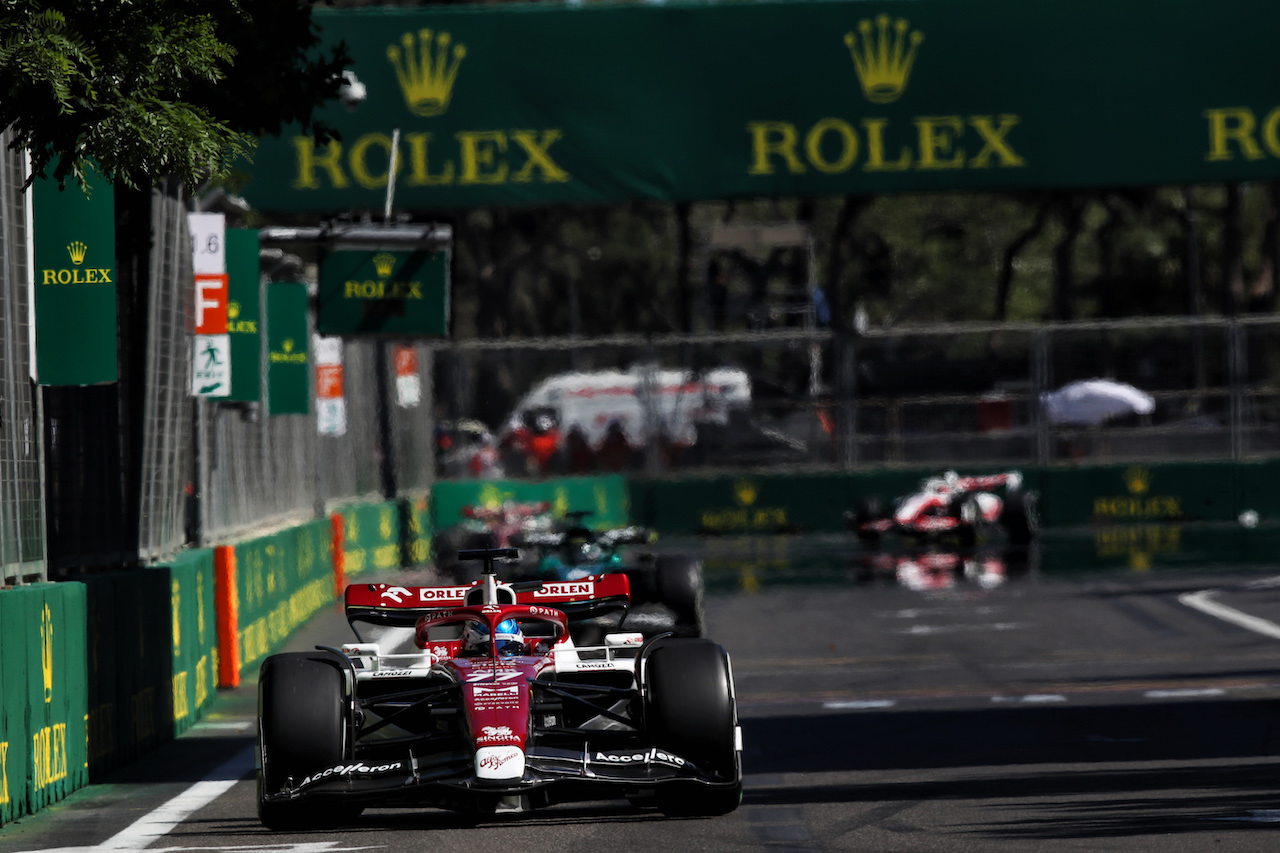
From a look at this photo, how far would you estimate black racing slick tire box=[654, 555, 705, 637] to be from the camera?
1502 cm

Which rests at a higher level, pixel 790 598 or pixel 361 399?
pixel 361 399

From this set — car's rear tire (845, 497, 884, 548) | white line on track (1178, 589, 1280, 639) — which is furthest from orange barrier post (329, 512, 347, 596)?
white line on track (1178, 589, 1280, 639)

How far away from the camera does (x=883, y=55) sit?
30938 mm

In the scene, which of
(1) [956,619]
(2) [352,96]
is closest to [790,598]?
(1) [956,619]

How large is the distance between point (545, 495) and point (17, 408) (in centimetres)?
2134

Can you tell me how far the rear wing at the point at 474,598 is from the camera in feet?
30.8

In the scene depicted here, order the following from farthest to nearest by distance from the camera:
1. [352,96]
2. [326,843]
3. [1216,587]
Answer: [1216,587], [352,96], [326,843]

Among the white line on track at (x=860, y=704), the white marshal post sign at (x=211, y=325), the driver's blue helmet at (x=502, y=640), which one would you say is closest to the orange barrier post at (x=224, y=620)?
the white marshal post sign at (x=211, y=325)

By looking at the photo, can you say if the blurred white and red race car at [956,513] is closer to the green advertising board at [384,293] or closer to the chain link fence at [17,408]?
the green advertising board at [384,293]

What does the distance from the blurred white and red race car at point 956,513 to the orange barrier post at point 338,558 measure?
25.3ft

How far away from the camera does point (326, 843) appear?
8125 mm

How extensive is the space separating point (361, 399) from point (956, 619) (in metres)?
12.2

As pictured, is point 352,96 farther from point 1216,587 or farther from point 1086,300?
point 1086,300

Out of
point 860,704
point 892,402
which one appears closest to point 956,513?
point 892,402
